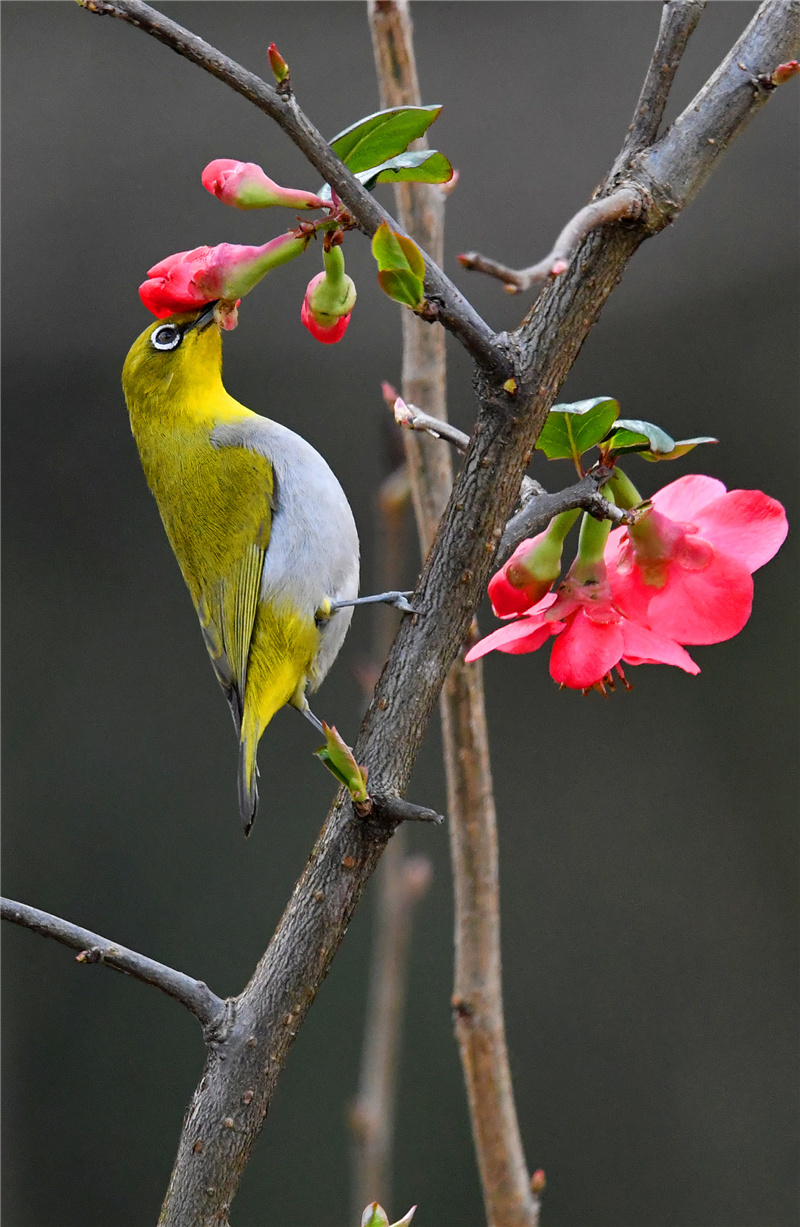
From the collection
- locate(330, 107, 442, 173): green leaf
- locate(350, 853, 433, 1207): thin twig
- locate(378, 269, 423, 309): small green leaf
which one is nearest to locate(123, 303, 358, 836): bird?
locate(350, 853, 433, 1207): thin twig

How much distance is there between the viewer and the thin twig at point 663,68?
0.81 meters

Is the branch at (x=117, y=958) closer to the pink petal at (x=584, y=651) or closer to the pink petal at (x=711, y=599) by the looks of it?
the pink petal at (x=584, y=651)

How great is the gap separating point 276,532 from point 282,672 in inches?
9.3

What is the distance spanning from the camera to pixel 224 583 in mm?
1823

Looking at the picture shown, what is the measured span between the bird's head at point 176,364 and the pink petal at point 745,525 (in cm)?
113

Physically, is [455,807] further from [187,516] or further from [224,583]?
[187,516]

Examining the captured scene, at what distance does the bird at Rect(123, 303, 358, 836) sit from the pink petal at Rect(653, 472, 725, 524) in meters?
0.79

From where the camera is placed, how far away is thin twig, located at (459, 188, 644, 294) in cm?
65

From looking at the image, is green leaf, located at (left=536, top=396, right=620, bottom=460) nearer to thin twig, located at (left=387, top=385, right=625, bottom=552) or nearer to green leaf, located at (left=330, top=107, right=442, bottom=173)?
thin twig, located at (left=387, top=385, right=625, bottom=552)

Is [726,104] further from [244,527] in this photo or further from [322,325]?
[244,527]

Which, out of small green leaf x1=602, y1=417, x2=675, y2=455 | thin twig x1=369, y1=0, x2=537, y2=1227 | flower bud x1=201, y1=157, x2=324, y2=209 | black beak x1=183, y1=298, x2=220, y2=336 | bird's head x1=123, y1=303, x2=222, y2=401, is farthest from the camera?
bird's head x1=123, y1=303, x2=222, y2=401

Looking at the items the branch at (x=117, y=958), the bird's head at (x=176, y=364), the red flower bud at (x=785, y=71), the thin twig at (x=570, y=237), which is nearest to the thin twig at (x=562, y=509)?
the thin twig at (x=570, y=237)

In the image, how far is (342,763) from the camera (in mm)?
796

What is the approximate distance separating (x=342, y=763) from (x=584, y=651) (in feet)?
0.74
